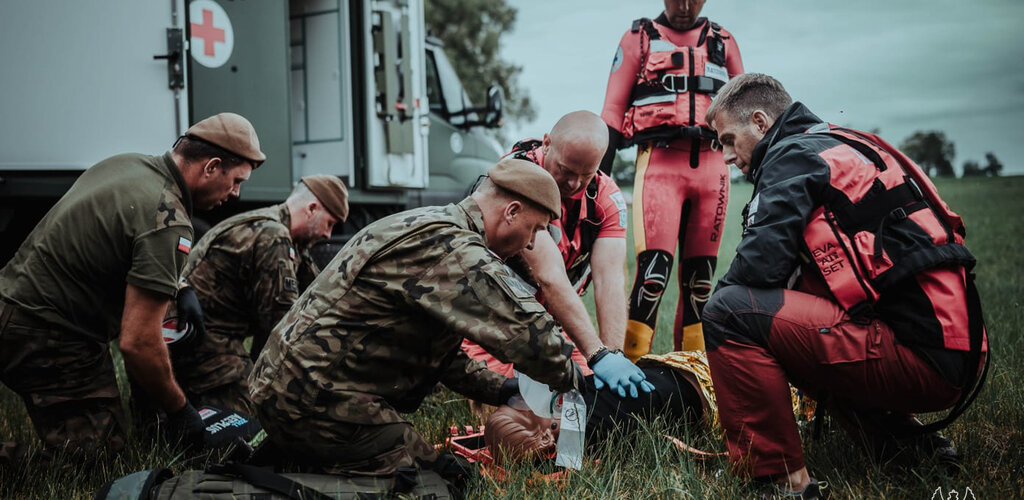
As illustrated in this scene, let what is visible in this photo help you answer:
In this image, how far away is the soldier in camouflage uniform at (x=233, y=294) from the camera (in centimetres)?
364

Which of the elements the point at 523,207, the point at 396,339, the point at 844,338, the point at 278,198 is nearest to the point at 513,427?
the point at 396,339

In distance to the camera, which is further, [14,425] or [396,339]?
[14,425]

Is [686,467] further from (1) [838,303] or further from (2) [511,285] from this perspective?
(2) [511,285]

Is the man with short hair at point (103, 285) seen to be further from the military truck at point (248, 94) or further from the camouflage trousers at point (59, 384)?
the military truck at point (248, 94)

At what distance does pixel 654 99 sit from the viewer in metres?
4.09

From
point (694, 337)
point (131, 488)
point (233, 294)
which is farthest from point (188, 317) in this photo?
point (694, 337)

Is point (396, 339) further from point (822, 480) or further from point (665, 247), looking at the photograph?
point (665, 247)

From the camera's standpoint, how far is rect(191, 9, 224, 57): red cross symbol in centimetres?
494

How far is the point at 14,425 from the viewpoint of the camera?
352 centimetres

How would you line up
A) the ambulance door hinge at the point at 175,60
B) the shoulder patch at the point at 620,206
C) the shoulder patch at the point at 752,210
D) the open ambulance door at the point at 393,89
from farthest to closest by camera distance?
the open ambulance door at the point at 393,89 → the ambulance door hinge at the point at 175,60 → the shoulder patch at the point at 620,206 → the shoulder patch at the point at 752,210

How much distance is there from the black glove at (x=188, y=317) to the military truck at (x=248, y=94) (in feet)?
5.10

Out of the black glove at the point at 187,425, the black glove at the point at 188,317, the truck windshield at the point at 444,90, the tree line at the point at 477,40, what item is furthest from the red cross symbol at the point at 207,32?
the tree line at the point at 477,40

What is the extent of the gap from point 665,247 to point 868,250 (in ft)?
6.17

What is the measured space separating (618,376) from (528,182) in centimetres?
86
